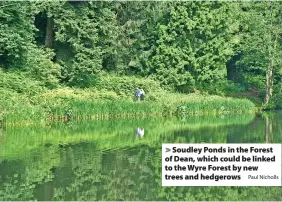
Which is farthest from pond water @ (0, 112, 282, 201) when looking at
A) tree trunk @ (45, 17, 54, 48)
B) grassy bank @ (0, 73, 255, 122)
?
tree trunk @ (45, 17, 54, 48)

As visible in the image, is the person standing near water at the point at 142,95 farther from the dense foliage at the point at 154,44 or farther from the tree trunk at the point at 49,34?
the tree trunk at the point at 49,34

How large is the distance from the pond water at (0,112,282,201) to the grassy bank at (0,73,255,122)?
123 cm

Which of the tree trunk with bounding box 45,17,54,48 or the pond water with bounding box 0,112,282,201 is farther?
the tree trunk with bounding box 45,17,54,48

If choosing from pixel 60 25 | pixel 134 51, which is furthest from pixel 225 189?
pixel 134 51

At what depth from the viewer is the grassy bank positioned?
2905 centimetres

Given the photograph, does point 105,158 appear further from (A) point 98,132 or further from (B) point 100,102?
(B) point 100,102

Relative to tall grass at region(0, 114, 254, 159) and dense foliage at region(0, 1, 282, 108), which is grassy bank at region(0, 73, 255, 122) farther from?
dense foliage at region(0, 1, 282, 108)

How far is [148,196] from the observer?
12625 millimetres

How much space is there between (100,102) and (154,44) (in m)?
12.9

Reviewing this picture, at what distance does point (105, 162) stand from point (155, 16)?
2734cm
